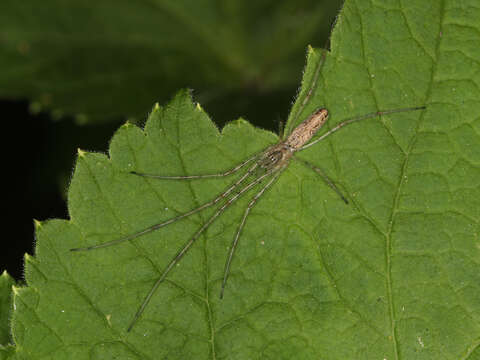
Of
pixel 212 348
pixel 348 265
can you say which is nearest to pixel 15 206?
pixel 212 348

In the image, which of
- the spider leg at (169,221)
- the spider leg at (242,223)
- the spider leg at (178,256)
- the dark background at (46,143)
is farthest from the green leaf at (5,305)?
the dark background at (46,143)

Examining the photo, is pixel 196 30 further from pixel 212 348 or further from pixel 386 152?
pixel 212 348

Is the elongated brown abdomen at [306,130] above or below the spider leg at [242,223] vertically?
above

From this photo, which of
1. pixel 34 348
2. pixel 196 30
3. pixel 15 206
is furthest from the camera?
pixel 196 30

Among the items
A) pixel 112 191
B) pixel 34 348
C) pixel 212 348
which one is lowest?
pixel 212 348

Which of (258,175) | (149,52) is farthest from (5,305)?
(149,52)

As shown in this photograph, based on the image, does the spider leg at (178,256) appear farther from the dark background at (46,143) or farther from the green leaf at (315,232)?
the dark background at (46,143)

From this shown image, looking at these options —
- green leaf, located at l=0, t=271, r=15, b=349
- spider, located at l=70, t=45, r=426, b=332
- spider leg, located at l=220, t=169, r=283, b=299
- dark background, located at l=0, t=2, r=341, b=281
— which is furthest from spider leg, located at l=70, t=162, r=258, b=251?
dark background, located at l=0, t=2, r=341, b=281
